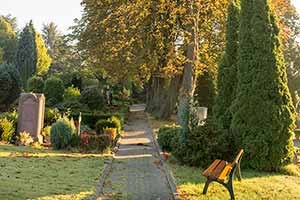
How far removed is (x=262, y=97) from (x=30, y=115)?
9.27 metres

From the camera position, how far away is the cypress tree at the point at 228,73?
44.4 ft

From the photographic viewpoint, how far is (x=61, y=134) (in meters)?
14.3

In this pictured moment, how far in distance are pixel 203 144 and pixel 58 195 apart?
5.46m

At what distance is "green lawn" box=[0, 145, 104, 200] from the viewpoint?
7277mm

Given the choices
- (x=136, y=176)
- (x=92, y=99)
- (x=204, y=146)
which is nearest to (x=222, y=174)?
(x=136, y=176)

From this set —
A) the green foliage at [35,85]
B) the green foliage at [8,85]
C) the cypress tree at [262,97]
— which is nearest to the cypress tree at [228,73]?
the cypress tree at [262,97]

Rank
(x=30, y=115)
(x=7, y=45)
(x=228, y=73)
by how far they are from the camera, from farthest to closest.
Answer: (x=7, y=45), (x=30, y=115), (x=228, y=73)

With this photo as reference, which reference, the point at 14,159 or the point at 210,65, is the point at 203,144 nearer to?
the point at 14,159

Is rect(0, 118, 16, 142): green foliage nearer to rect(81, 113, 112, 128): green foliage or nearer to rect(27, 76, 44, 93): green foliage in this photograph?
rect(81, 113, 112, 128): green foliage

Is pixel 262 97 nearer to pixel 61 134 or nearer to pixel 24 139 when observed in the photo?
pixel 61 134

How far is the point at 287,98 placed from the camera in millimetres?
11305

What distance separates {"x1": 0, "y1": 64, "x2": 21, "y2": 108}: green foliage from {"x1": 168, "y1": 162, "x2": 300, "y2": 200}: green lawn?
780 inches

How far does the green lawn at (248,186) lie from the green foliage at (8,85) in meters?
19.8

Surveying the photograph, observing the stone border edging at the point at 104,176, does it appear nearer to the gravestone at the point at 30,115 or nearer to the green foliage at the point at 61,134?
the green foliage at the point at 61,134
